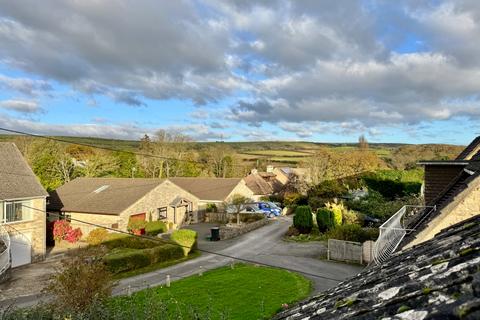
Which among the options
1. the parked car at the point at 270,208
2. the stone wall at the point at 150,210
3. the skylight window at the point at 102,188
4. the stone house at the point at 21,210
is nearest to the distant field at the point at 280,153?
the parked car at the point at 270,208

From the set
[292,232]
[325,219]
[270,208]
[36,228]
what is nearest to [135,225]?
[36,228]

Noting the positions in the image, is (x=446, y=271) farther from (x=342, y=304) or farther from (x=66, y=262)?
(x=66, y=262)

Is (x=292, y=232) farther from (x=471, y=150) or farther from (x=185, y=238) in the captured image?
(x=471, y=150)

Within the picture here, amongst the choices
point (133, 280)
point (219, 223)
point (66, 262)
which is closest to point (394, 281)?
point (66, 262)

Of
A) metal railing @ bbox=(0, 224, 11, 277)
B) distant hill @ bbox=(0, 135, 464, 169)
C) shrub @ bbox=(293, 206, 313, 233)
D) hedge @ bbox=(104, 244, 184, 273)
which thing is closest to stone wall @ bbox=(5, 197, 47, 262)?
metal railing @ bbox=(0, 224, 11, 277)

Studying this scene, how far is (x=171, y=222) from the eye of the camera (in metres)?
38.6

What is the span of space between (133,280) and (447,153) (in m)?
44.0

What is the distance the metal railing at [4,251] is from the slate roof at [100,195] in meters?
8.82

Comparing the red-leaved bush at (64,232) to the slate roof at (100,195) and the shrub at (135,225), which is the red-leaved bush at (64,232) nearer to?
the slate roof at (100,195)

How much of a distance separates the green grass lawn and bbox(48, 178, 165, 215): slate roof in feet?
49.2

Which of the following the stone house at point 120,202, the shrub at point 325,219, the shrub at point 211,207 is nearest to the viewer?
the shrub at point 325,219

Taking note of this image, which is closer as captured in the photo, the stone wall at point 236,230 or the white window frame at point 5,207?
the white window frame at point 5,207

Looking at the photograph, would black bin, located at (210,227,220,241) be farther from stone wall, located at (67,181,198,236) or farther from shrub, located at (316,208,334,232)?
shrub, located at (316,208,334,232)

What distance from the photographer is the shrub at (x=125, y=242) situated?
91.1 feet
